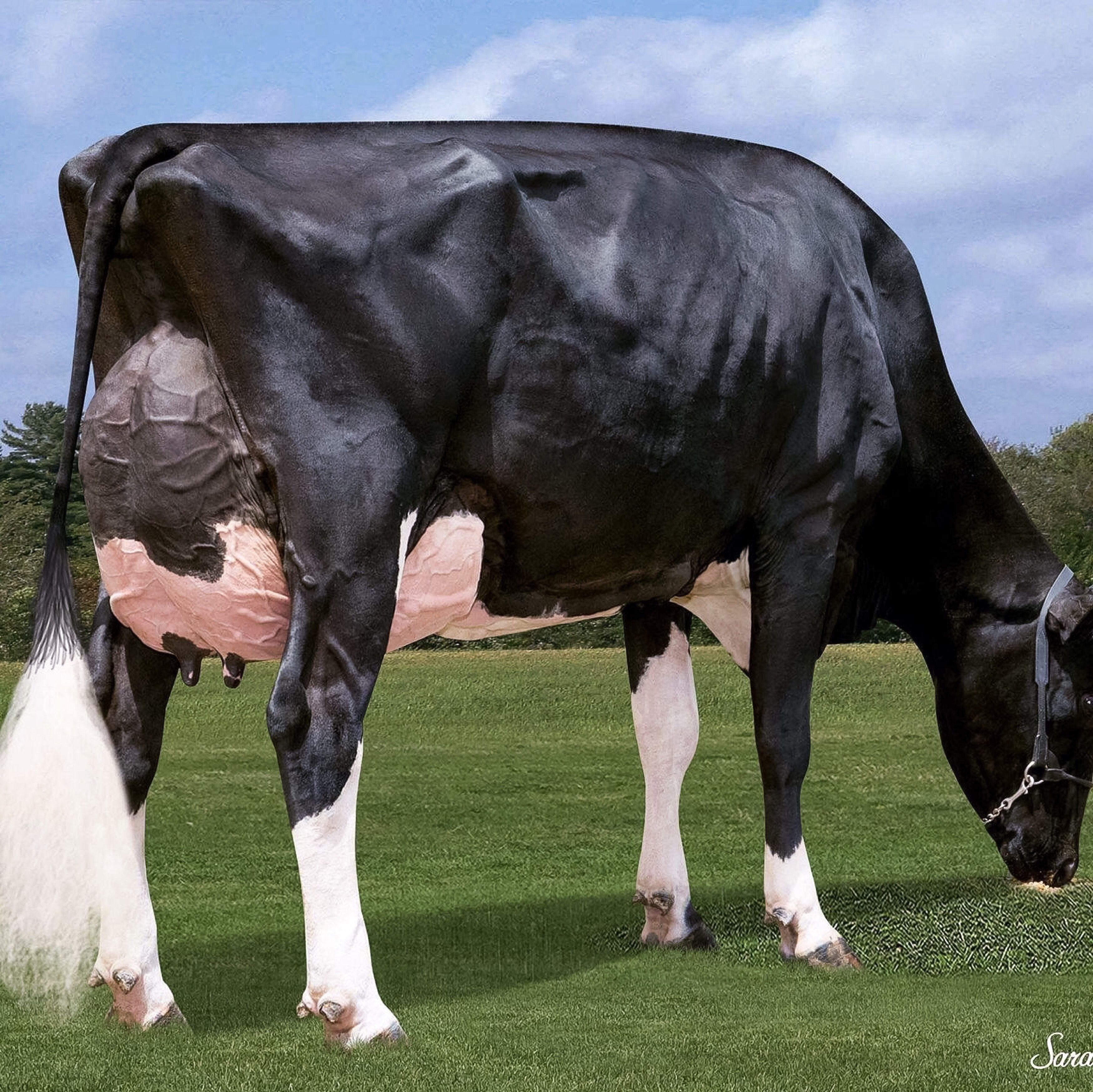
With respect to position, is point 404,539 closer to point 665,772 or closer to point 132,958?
point 132,958

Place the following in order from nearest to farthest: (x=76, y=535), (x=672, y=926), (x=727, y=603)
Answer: (x=727, y=603) → (x=672, y=926) → (x=76, y=535)

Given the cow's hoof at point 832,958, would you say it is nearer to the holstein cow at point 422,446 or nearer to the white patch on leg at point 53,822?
the holstein cow at point 422,446

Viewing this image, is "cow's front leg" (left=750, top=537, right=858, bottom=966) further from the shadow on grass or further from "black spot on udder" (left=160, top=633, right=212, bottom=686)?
"black spot on udder" (left=160, top=633, right=212, bottom=686)

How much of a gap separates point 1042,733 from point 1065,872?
28.7 inches

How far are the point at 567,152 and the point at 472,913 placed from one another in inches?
154

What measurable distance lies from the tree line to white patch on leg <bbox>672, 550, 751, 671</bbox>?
22.3 feet

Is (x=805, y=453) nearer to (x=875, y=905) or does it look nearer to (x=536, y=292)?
(x=536, y=292)

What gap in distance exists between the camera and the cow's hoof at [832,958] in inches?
276

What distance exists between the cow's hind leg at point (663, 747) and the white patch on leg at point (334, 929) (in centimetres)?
237

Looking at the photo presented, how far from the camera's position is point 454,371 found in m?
5.80

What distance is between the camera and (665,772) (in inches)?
306

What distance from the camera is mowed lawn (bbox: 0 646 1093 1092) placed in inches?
213

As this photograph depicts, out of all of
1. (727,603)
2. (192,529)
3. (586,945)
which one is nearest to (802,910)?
(586,945)
